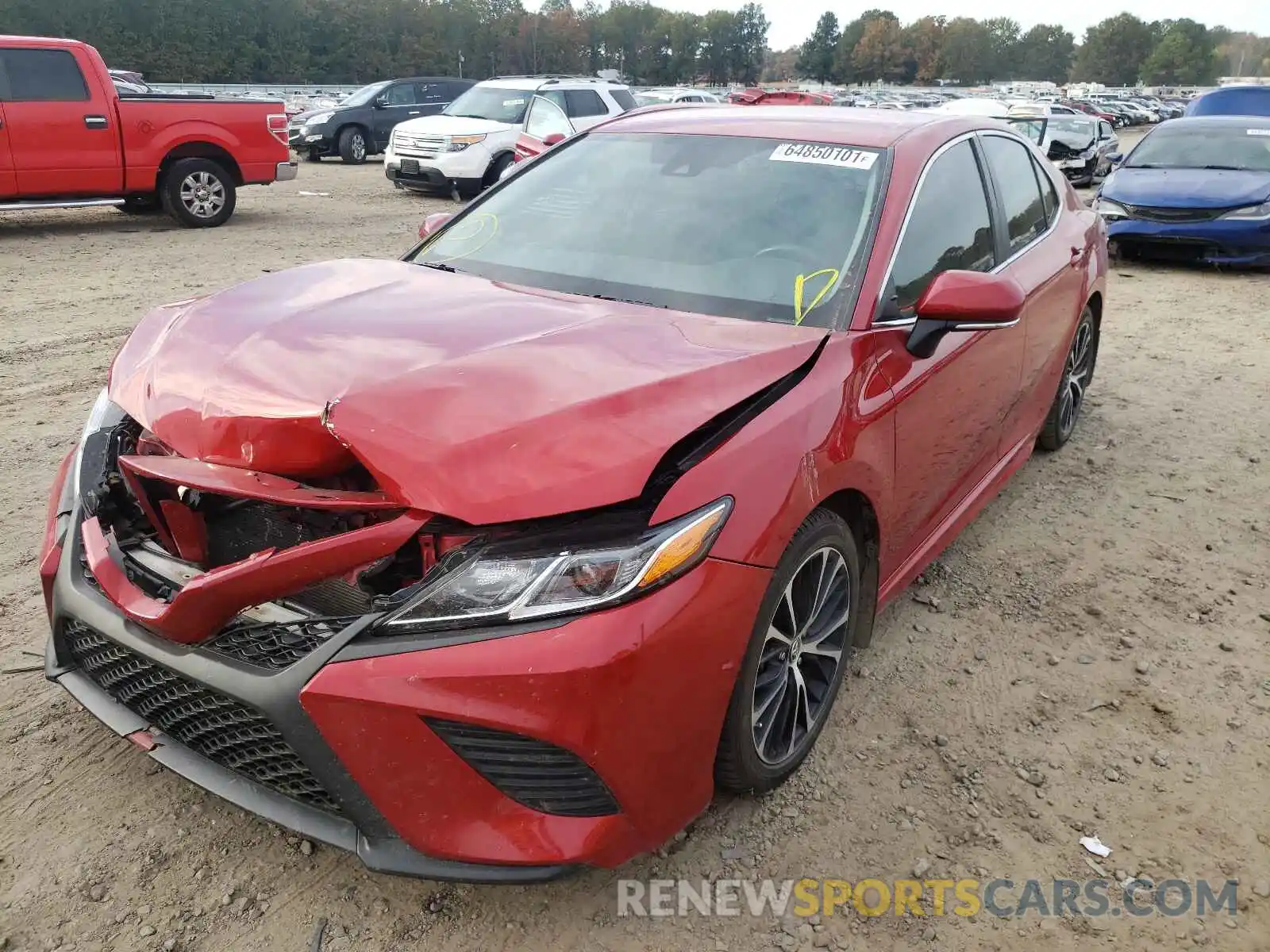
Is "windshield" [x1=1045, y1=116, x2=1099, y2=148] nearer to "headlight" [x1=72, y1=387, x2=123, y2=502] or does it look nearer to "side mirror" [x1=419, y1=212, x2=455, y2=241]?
"side mirror" [x1=419, y1=212, x2=455, y2=241]

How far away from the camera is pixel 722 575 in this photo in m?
2.04

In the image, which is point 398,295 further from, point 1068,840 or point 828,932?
point 1068,840

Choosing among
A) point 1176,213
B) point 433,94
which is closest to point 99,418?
point 1176,213

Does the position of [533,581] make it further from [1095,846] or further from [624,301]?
[1095,846]

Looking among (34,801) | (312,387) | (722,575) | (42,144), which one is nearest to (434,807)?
(722,575)

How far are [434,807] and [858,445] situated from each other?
1358 mm

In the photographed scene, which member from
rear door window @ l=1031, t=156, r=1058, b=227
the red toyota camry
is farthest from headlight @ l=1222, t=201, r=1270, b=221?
the red toyota camry

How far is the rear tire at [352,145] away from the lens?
19578 millimetres

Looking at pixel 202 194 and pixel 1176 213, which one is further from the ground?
pixel 1176 213

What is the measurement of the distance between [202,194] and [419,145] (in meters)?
3.93

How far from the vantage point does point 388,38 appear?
76.1 meters

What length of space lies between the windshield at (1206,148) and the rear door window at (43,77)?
1127cm

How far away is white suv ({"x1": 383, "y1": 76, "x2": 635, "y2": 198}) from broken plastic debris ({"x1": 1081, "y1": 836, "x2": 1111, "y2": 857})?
12.1 m

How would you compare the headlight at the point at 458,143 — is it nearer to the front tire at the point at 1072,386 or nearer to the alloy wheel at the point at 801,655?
the front tire at the point at 1072,386
